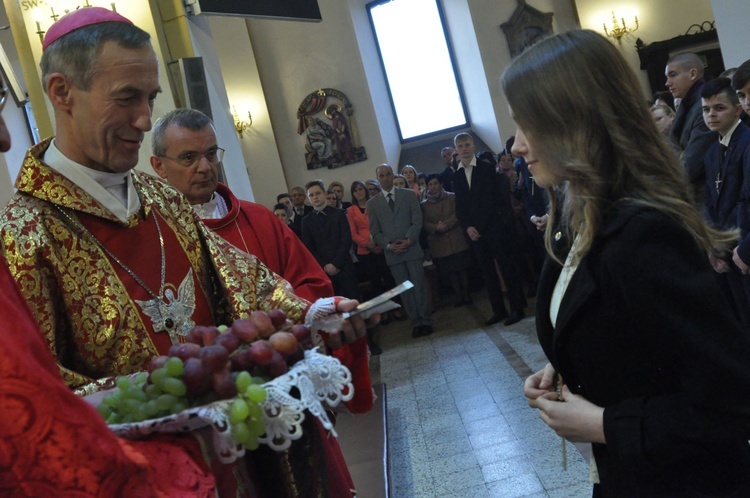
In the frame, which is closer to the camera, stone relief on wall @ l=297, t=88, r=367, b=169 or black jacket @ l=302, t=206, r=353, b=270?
black jacket @ l=302, t=206, r=353, b=270

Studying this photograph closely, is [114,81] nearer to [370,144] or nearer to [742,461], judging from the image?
[742,461]

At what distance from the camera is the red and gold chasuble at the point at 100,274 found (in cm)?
209

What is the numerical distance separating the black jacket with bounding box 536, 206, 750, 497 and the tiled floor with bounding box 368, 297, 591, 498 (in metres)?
2.55

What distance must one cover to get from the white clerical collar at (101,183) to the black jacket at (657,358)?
1374mm

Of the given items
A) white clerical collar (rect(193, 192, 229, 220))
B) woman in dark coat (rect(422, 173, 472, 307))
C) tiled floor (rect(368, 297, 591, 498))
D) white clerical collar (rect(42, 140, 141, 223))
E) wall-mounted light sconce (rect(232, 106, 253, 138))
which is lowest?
tiled floor (rect(368, 297, 591, 498))

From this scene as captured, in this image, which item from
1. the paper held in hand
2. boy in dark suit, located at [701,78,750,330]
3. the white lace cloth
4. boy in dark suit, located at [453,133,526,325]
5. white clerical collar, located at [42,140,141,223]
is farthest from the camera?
boy in dark suit, located at [453,133,526,325]

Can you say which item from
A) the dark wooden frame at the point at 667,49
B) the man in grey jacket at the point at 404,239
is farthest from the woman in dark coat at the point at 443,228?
the dark wooden frame at the point at 667,49

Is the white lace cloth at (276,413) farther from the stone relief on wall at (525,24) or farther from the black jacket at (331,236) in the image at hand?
the stone relief on wall at (525,24)

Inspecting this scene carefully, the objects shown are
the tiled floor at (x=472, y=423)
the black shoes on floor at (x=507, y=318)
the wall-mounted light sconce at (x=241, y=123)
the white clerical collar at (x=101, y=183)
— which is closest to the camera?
→ the white clerical collar at (x=101, y=183)

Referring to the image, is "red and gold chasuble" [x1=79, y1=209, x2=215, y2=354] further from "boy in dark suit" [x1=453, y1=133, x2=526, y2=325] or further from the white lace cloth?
"boy in dark suit" [x1=453, y1=133, x2=526, y2=325]

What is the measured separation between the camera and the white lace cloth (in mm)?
1346

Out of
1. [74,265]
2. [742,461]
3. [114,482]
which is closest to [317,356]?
[114,482]

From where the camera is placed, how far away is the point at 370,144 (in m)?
14.7

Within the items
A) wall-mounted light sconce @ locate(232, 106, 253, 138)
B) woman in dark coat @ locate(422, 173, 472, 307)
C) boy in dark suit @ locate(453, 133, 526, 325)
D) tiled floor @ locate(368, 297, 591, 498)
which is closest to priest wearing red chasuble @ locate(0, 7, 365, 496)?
tiled floor @ locate(368, 297, 591, 498)
